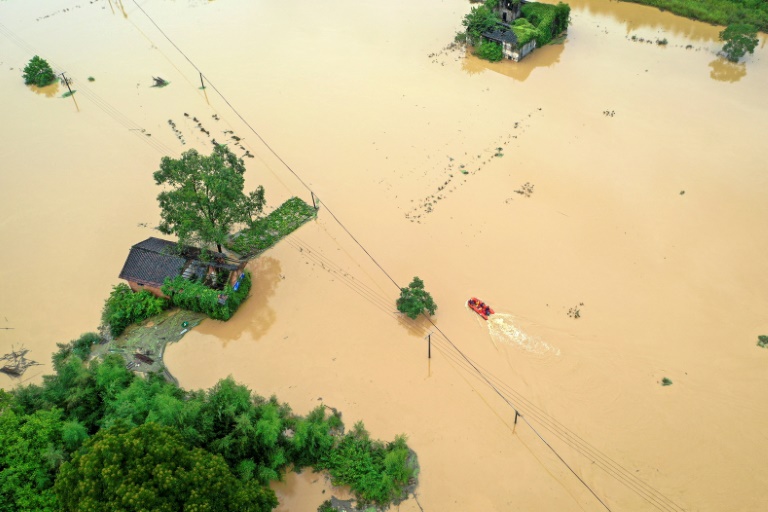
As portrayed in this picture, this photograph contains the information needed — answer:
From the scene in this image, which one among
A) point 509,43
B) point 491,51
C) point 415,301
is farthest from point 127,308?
point 509,43

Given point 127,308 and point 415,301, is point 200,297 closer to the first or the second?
point 127,308

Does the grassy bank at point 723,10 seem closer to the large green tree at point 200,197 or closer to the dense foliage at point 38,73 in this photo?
the large green tree at point 200,197

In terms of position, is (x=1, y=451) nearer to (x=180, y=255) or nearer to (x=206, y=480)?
(x=206, y=480)

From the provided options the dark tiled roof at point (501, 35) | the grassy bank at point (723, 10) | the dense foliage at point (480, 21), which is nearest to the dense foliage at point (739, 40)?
the grassy bank at point (723, 10)

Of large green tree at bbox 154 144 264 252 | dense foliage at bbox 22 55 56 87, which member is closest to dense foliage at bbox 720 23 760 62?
large green tree at bbox 154 144 264 252

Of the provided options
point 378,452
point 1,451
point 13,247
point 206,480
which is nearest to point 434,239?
point 378,452
